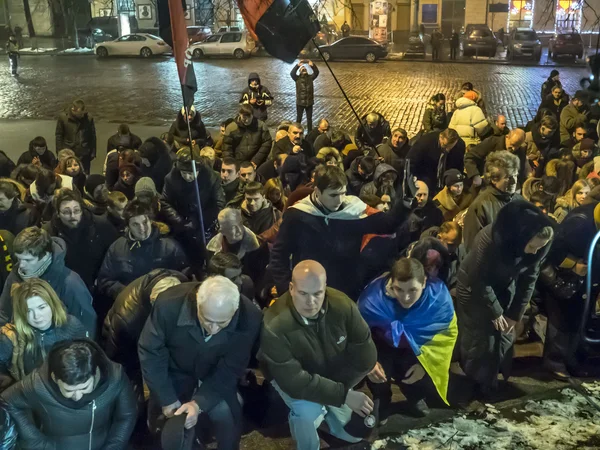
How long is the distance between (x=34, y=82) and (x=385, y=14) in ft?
60.2

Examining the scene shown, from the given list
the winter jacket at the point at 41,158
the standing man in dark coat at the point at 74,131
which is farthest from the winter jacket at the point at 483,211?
the standing man in dark coat at the point at 74,131

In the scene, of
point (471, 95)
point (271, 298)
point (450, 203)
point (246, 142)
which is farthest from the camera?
point (471, 95)

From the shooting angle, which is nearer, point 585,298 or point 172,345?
A: point 172,345

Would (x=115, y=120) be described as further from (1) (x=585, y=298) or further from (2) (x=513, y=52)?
(2) (x=513, y=52)

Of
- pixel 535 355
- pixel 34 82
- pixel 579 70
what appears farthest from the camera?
pixel 579 70

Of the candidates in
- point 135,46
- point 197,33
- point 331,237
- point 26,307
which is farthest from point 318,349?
point 197,33

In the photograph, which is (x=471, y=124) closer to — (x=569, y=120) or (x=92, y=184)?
(x=569, y=120)

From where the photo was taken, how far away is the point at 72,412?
3611mm

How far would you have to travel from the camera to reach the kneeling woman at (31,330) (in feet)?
12.6

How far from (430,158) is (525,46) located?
23497 millimetres

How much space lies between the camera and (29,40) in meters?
37.6

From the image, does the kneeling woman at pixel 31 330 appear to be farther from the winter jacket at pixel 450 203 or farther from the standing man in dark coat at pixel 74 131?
the standing man in dark coat at pixel 74 131

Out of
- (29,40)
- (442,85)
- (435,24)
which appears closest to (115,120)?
(442,85)

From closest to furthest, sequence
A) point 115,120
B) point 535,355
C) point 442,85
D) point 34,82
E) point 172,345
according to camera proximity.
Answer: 1. point 172,345
2. point 535,355
3. point 115,120
4. point 442,85
5. point 34,82
